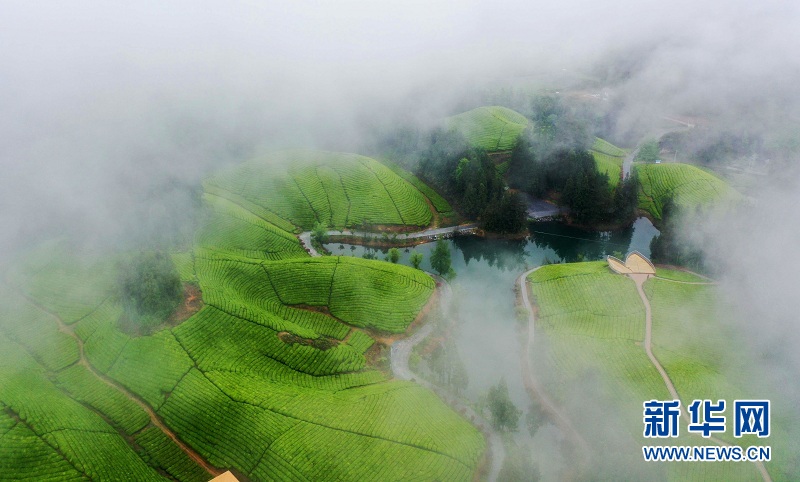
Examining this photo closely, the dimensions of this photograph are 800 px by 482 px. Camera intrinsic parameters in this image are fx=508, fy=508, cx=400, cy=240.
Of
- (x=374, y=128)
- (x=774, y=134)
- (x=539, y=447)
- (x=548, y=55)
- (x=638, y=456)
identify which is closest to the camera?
(x=638, y=456)

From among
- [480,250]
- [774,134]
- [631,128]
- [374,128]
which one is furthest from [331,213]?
[774,134]

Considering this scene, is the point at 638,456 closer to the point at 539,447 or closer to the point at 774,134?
the point at 539,447

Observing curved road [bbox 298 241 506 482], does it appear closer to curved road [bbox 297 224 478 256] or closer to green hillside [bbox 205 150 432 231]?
curved road [bbox 297 224 478 256]

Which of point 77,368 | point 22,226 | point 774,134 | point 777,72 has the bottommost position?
point 774,134

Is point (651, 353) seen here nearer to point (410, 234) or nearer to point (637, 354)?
point (637, 354)

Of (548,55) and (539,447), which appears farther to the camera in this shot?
(548,55)

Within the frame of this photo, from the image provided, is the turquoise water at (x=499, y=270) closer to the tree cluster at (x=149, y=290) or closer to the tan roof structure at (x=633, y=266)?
the tan roof structure at (x=633, y=266)

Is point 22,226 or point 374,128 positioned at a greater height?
point 22,226
